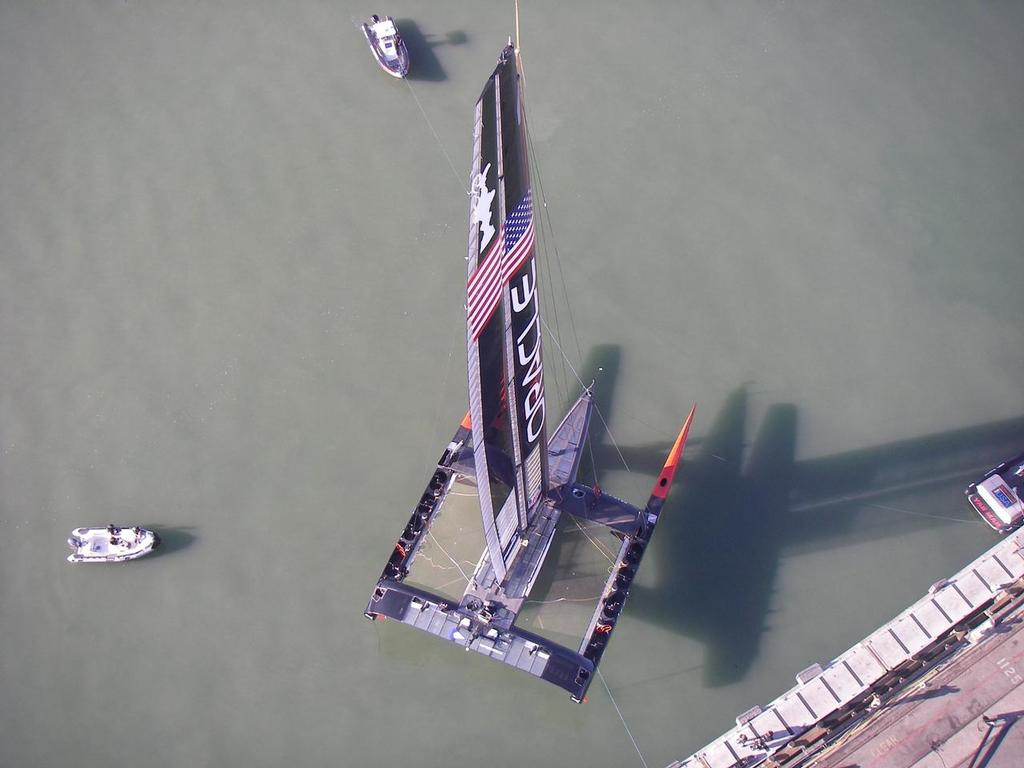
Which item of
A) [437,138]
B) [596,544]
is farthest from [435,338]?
[596,544]

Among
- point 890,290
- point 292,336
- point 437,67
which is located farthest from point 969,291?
point 292,336

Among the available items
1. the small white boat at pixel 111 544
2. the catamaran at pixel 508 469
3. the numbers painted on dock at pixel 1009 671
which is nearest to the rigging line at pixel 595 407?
the catamaran at pixel 508 469

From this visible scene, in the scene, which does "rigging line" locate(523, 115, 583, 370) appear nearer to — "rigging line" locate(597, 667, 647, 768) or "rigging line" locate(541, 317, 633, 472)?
"rigging line" locate(541, 317, 633, 472)

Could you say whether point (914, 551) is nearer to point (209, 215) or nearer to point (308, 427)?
point (308, 427)

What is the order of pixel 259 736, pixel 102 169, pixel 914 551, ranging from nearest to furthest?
1. pixel 259 736
2. pixel 914 551
3. pixel 102 169

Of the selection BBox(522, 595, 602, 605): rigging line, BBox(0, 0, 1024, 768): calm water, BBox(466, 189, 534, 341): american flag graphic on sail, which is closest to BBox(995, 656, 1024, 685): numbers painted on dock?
BBox(0, 0, 1024, 768): calm water

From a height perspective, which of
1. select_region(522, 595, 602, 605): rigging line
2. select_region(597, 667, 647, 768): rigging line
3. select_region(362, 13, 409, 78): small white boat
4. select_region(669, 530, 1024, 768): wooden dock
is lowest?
select_region(669, 530, 1024, 768): wooden dock
